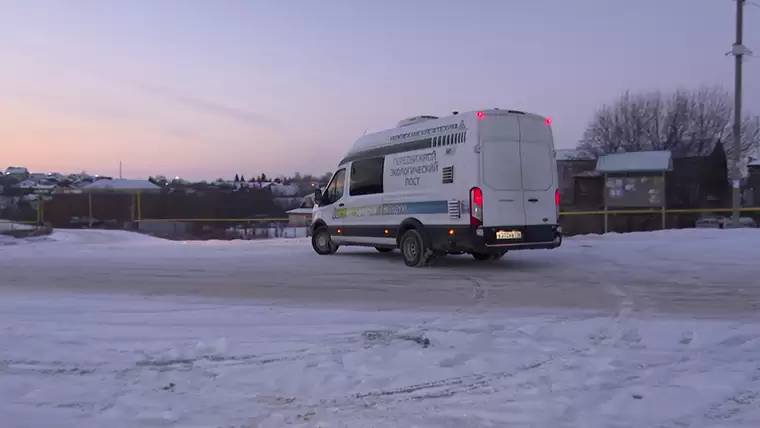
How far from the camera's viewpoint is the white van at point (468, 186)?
11234 mm

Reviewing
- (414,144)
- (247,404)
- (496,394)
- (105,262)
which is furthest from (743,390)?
(105,262)

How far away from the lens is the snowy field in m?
4.11

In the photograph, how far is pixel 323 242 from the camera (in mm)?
15688

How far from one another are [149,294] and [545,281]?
A: 6.33 metres

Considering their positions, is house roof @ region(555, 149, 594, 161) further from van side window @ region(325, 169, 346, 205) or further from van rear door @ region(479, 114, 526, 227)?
van rear door @ region(479, 114, 526, 227)

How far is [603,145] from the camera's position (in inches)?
2217

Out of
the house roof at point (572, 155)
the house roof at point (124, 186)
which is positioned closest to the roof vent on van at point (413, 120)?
the house roof at point (124, 186)

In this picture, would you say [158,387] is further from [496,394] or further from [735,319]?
[735,319]

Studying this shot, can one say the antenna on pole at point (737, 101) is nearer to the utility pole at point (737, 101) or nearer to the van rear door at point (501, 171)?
the utility pole at point (737, 101)

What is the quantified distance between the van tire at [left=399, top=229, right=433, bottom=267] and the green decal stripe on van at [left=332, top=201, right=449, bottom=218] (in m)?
0.46

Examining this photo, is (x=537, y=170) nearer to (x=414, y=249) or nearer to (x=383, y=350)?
(x=414, y=249)

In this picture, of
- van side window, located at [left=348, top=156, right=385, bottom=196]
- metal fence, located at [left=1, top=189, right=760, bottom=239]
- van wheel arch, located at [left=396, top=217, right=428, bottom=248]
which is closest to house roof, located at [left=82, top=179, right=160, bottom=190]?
metal fence, located at [left=1, top=189, right=760, bottom=239]

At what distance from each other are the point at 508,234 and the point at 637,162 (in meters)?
31.3

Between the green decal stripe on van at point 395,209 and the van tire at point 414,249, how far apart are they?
0.46 metres
